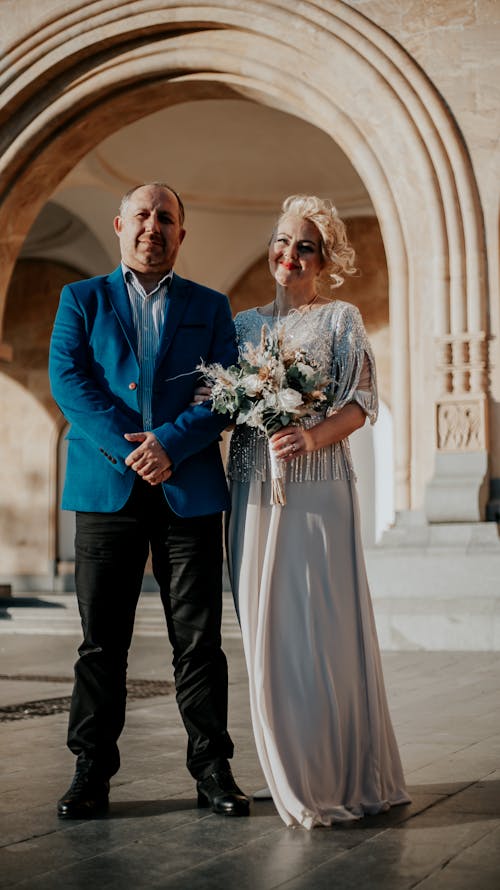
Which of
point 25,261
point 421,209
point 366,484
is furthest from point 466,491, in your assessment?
point 25,261

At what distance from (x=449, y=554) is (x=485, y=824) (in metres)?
5.84

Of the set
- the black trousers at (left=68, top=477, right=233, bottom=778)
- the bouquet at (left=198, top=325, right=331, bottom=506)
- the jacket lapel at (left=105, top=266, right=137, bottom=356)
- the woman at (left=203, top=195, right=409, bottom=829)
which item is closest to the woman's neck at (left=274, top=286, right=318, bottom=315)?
the woman at (left=203, top=195, right=409, bottom=829)

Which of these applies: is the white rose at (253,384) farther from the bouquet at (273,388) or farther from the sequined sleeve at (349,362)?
the sequined sleeve at (349,362)

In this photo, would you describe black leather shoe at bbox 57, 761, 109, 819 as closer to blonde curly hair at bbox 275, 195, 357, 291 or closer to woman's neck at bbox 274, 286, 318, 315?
woman's neck at bbox 274, 286, 318, 315

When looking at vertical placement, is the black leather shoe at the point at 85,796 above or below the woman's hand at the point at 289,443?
below

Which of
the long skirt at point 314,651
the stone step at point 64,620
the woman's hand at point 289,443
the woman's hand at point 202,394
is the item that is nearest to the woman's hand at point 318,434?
the woman's hand at point 289,443

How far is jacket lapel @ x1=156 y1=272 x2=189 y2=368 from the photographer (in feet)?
11.7

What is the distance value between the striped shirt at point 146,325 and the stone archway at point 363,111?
5853 millimetres

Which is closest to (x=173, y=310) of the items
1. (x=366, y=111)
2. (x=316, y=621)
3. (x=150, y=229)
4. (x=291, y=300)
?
(x=150, y=229)

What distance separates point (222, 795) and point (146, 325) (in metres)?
1.44

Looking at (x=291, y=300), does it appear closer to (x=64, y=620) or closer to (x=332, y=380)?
(x=332, y=380)

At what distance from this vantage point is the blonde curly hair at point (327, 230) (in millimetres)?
3568

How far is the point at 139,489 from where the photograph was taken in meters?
3.46

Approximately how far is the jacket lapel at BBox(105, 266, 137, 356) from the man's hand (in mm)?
364
